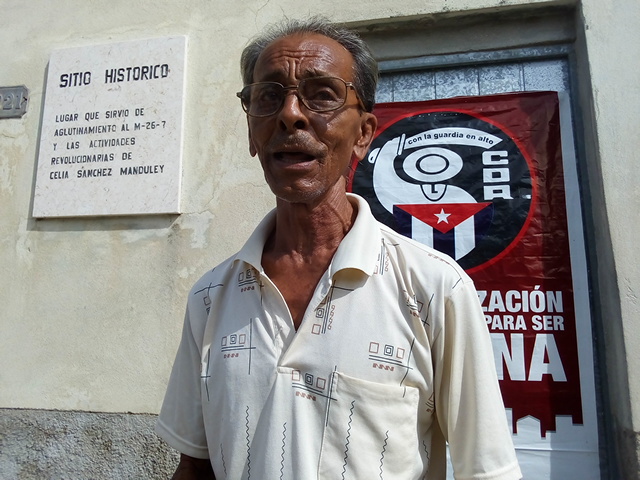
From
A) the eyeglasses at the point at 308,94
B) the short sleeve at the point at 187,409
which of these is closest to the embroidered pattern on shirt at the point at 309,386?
the short sleeve at the point at 187,409

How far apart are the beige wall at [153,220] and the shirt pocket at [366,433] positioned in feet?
6.20

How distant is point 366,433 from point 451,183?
6.48 ft

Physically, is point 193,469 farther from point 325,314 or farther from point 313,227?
point 313,227

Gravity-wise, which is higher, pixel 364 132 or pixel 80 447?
pixel 364 132

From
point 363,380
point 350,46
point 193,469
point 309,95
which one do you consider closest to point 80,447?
point 193,469

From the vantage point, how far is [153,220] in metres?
3.11

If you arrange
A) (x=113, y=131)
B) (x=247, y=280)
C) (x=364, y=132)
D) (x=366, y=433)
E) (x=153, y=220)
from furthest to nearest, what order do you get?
(x=113, y=131) < (x=153, y=220) < (x=364, y=132) < (x=247, y=280) < (x=366, y=433)

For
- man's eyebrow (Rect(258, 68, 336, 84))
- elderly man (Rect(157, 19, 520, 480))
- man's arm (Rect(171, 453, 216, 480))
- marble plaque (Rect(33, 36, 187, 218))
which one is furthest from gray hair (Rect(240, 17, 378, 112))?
marble plaque (Rect(33, 36, 187, 218))

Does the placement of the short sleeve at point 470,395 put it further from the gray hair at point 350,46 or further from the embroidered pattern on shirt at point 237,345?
the gray hair at point 350,46

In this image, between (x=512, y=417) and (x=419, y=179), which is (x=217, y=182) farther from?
(x=512, y=417)

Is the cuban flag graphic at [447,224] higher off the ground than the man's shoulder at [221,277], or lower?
higher

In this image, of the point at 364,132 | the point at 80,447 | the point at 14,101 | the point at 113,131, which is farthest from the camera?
the point at 14,101

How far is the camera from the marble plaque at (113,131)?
10.2ft

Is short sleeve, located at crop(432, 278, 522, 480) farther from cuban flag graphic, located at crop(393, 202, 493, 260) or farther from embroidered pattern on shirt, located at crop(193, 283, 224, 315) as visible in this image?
cuban flag graphic, located at crop(393, 202, 493, 260)
